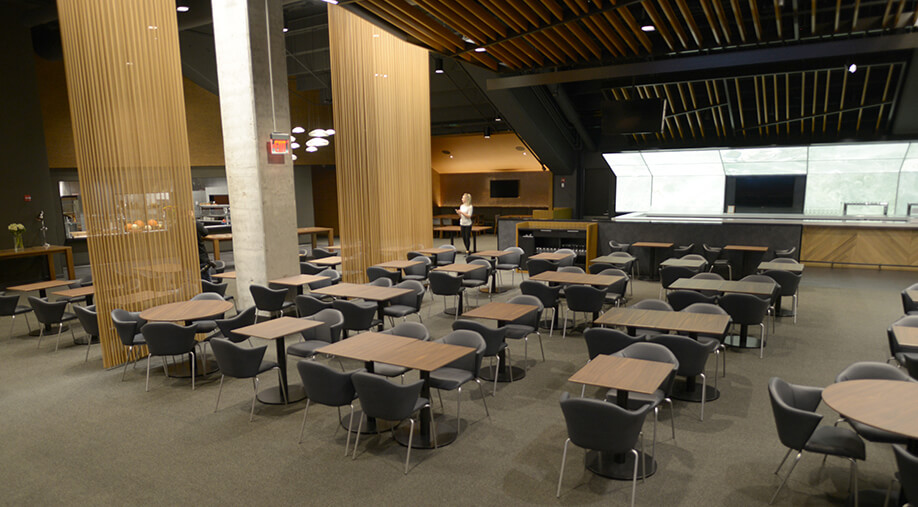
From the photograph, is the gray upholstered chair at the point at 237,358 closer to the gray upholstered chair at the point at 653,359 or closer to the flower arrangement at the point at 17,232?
the gray upholstered chair at the point at 653,359

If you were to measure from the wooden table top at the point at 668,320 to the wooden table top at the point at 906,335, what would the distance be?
4.49 ft

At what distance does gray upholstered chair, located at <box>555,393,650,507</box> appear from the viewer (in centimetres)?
341

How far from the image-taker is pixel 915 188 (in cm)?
1347

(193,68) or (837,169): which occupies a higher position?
(193,68)

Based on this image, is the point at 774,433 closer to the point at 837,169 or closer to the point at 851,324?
the point at 851,324

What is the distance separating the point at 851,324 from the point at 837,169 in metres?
8.58

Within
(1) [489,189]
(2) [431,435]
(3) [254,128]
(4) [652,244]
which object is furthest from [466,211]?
(2) [431,435]

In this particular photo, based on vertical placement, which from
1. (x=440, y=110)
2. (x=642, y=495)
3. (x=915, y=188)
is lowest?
(x=642, y=495)

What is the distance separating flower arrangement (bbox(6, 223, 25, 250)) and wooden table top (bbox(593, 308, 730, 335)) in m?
12.3

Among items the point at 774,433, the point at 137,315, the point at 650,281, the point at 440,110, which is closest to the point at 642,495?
the point at 774,433

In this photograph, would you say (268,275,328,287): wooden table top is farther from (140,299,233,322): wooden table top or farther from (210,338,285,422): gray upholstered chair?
(210,338,285,422): gray upholstered chair

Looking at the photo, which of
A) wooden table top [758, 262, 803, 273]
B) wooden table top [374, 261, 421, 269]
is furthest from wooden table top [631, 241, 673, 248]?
wooden table top [374, 261, 421, 269]

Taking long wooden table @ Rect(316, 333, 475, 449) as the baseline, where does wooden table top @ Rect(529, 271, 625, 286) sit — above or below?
above

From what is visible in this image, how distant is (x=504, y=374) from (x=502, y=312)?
721 mm
